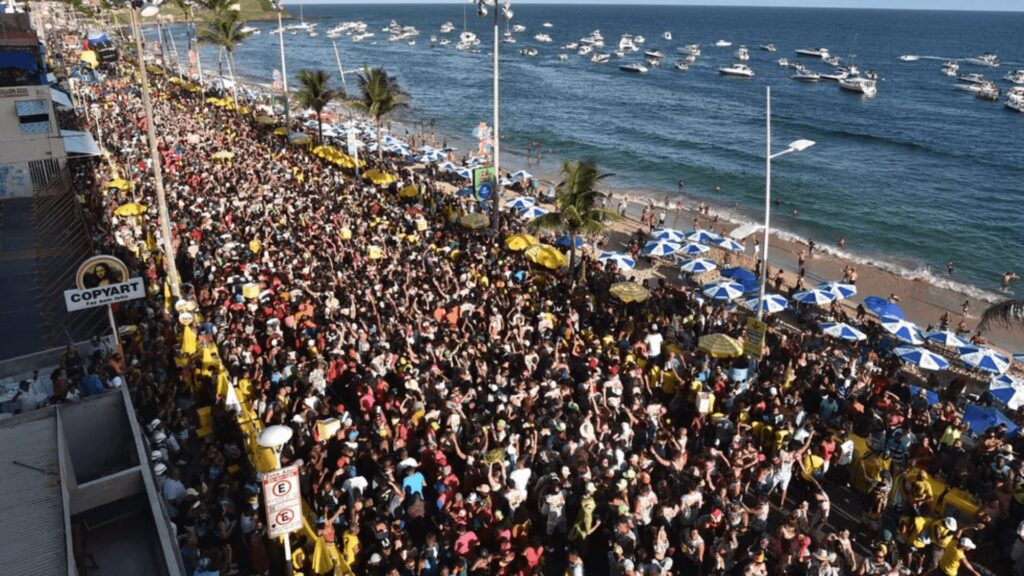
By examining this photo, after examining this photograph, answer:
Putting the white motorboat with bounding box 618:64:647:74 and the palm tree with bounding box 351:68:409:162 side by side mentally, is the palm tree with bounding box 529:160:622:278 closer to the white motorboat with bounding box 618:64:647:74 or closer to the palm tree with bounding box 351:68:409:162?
the palm tree with bounding box 351:68:409:162

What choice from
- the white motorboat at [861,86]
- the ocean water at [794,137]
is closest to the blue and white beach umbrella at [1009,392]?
the ocean water at [794,137]

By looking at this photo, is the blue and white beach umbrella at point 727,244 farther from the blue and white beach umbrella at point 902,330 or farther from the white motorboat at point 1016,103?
the white motorboat at point 1016,103

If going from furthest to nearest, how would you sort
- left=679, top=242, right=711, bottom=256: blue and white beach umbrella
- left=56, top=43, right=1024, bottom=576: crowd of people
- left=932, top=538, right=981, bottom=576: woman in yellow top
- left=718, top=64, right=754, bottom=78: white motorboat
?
left=718, top=64, right=754, bottom=78: white motorboat < left=679, top=242, right=711, bottom=256: blue and white beach umbrella < left=56, top=43, right=1024, bottom=576: crowd of people < left=932, top=538, right=981, bottom=576: woman in yellow top

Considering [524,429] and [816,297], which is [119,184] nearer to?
[524,429]

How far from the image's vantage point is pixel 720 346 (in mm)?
15094

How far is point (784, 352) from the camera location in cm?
1593

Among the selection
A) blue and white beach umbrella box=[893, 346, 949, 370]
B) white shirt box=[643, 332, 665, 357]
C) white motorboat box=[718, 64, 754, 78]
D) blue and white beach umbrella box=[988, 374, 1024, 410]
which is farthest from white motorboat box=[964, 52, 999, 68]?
white shirt box=[643, 332, 665, 357]

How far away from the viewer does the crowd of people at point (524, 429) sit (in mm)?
9117

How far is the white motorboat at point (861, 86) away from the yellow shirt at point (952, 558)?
283 ft

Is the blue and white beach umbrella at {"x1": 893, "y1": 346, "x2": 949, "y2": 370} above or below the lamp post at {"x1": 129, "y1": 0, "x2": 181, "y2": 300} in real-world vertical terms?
below

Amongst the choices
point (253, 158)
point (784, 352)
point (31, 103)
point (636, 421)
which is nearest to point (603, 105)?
point (253, 158)

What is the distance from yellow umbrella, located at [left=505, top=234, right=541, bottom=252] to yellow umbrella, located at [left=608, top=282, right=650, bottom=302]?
3996 mm

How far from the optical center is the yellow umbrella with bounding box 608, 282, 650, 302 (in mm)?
17750

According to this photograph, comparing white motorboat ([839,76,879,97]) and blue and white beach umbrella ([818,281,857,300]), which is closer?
blue and white beach umbrella ([818,281,857,300])
